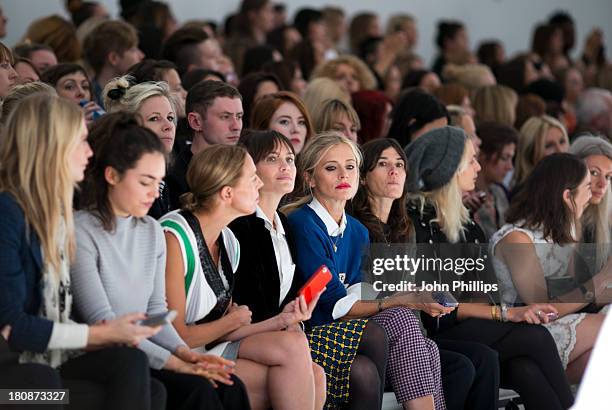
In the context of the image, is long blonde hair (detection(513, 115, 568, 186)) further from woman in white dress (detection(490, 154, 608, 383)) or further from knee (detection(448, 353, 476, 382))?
knee (detection(448, 353, 476, 382))

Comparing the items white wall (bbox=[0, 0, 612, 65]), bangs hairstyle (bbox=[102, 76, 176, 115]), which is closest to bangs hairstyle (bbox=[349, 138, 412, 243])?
bangs hairstyle (bbox=[102, 76, 176, 115])

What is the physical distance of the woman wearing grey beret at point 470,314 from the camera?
4.58m

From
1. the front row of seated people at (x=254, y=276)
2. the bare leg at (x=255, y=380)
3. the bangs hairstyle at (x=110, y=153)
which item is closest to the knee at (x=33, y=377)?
the front row of seated people at (x=254, y=276)

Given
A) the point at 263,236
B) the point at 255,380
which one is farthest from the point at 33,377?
the point at 263,236

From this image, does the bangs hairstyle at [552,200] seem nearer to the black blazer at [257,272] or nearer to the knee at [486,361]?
the knee at [486,361]

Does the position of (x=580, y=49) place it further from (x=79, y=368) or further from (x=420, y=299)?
(x=79, y=368)

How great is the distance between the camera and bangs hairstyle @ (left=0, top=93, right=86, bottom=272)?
3.19 metres

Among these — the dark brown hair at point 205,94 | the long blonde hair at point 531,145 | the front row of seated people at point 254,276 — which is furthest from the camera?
the long blonde hair at point 531,145

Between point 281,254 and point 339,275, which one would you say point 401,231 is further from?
point 281,254

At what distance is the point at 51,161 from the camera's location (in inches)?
127

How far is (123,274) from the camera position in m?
3.42

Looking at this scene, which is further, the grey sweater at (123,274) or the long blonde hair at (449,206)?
the long blonde hair at (449,206)

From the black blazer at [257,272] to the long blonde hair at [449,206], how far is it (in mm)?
1006

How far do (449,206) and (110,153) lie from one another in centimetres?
199
